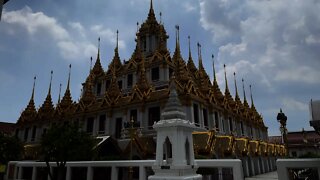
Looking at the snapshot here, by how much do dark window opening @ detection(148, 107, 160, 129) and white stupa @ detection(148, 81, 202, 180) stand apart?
544 inches

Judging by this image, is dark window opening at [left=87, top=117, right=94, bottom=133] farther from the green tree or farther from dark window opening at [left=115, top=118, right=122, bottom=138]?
the green tree

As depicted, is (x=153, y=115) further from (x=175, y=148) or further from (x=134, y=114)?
(x=175, y=148)

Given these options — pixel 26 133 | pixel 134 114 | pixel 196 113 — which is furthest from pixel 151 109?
pixel 26 133

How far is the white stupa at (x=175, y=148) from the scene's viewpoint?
1045 centimetres

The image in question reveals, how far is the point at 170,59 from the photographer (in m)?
33.2

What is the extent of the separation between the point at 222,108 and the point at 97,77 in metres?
19.6

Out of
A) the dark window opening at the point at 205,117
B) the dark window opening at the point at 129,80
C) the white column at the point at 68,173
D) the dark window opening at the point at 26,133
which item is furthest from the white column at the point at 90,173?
the dark window opening at the point at 26,133

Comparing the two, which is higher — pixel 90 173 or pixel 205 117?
pixel 205 117

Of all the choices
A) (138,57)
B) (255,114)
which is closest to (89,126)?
(138,57)

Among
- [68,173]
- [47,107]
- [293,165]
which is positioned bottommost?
[68,173]

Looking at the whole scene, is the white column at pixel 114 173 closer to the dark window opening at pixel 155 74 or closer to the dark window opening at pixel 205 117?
the dark window opening at pixel 205 117

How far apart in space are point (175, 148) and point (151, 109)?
51.4 feet

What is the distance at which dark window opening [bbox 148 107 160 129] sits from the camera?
25820 millimetres

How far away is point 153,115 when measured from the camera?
2612cm
